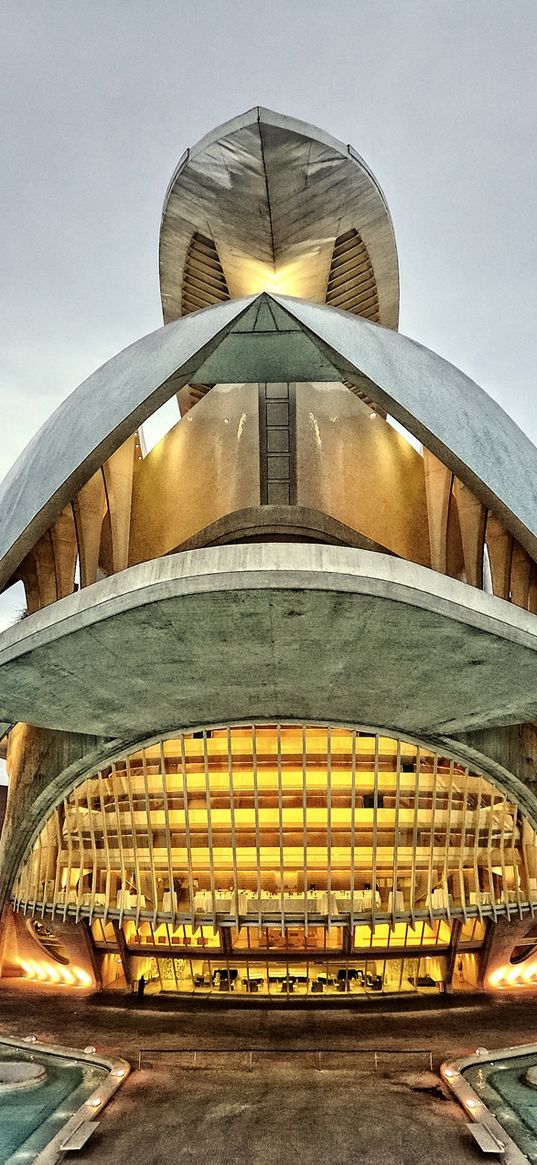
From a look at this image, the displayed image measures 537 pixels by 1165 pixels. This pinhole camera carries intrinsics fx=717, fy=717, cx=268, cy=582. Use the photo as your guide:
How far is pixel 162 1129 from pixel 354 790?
9.36m

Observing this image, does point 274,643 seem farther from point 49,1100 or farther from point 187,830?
point 187,830

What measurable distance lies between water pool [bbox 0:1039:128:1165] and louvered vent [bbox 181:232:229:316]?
2436cm

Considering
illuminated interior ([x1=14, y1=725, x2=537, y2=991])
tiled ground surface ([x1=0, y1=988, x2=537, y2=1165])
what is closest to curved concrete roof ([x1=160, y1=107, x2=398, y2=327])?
illuminated interior ([x1=14, y1=725, x2=537, y2=991])

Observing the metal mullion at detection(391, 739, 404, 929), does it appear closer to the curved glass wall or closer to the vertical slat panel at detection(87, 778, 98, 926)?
the curved glass wall

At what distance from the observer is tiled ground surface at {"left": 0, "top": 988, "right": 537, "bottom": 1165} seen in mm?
11609

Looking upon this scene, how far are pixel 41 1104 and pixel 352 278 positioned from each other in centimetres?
2706

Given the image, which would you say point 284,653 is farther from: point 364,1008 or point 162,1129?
point 364,1008

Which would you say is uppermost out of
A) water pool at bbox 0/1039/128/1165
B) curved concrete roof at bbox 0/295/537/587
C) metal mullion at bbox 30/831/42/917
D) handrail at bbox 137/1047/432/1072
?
curved concrete roof at bbox 0/295/537/587

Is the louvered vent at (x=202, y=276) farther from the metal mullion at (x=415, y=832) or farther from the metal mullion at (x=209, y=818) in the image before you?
the metal mullion at (x=415, y=832)

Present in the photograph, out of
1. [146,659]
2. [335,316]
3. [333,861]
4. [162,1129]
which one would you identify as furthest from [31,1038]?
[335,316]

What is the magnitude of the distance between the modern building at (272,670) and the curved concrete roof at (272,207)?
9 cm

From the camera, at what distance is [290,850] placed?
66.8ft

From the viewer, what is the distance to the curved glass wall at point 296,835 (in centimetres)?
1977

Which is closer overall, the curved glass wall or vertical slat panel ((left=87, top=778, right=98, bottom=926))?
the curved glass wall
